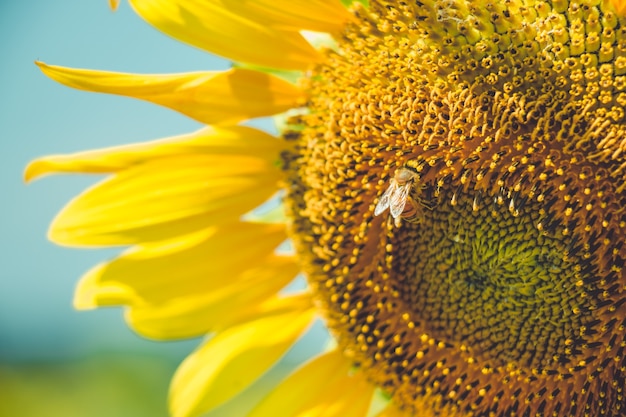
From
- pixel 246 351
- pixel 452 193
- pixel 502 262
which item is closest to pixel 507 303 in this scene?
pixel 502 262

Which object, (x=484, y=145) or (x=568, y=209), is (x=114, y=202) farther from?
(x=568, y=209)

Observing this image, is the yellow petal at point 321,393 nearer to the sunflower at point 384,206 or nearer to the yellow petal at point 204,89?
the sunflower at point 384,206

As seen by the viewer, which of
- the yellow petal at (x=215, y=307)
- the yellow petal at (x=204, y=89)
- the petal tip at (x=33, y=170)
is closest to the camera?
the yellow petal at (x=204, y=89)

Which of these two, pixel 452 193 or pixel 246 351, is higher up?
pixel 246 351

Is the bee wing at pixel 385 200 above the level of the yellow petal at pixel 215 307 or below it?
below

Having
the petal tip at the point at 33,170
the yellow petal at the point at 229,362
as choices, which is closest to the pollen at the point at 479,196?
the yellow petal at the point at 229,362

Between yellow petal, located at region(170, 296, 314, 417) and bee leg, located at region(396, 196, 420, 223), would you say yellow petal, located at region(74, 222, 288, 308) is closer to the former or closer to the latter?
yellow petal, located at region(170, 296, 314, 417)
